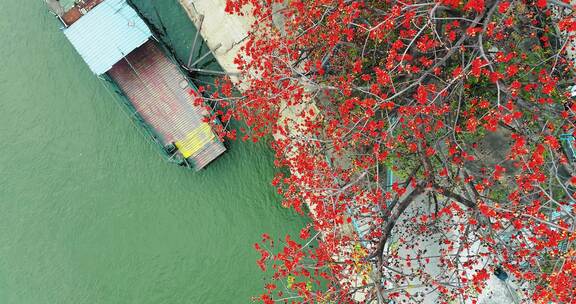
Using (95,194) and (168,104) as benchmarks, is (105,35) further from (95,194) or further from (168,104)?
(95,194)

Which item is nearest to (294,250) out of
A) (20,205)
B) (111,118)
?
(111,118)

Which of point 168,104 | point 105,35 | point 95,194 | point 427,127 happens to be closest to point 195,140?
point 168,104

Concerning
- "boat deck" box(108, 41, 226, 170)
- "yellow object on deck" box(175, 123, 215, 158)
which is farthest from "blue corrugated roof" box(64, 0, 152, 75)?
"yellow object on deck" box(175, 123, 215, 158)

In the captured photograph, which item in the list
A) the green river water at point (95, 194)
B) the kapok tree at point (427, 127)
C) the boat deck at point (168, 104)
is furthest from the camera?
the green river water at point (95, 194)

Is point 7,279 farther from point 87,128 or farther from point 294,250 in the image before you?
point 294,250

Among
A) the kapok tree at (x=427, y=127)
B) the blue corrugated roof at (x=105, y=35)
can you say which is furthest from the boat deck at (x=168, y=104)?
the kapok tree at (x=427, y=127)

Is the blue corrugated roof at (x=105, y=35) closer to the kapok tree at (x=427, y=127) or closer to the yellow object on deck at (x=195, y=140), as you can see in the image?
the yellow object on deck at (x=195, y=140)

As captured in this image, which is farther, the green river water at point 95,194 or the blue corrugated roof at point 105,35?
the green river water at point 95,194
